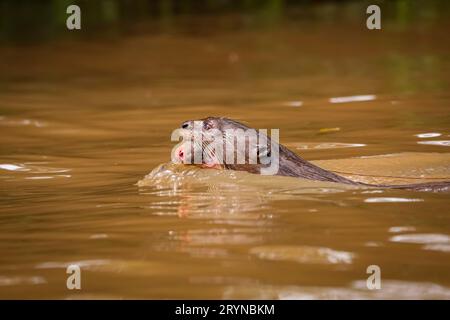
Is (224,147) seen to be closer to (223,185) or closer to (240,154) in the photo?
(240,154)

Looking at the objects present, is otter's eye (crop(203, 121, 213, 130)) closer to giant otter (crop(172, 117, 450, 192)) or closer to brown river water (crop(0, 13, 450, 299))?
giant otter (crop(172, 117, 450, 192))

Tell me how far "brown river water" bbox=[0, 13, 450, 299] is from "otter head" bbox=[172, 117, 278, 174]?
0.08 meters

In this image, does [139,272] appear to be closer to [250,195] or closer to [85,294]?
[85,294]

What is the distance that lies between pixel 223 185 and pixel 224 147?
374mm

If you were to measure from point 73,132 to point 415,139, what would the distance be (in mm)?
3194

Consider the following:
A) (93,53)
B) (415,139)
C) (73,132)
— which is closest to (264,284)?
(415,139)

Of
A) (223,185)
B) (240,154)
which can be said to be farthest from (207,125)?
(223,185)

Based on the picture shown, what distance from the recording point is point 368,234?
5.27 m

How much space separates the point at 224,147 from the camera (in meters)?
6.93

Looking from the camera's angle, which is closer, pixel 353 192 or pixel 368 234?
pixel 368 234

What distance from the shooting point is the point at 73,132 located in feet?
31.9
